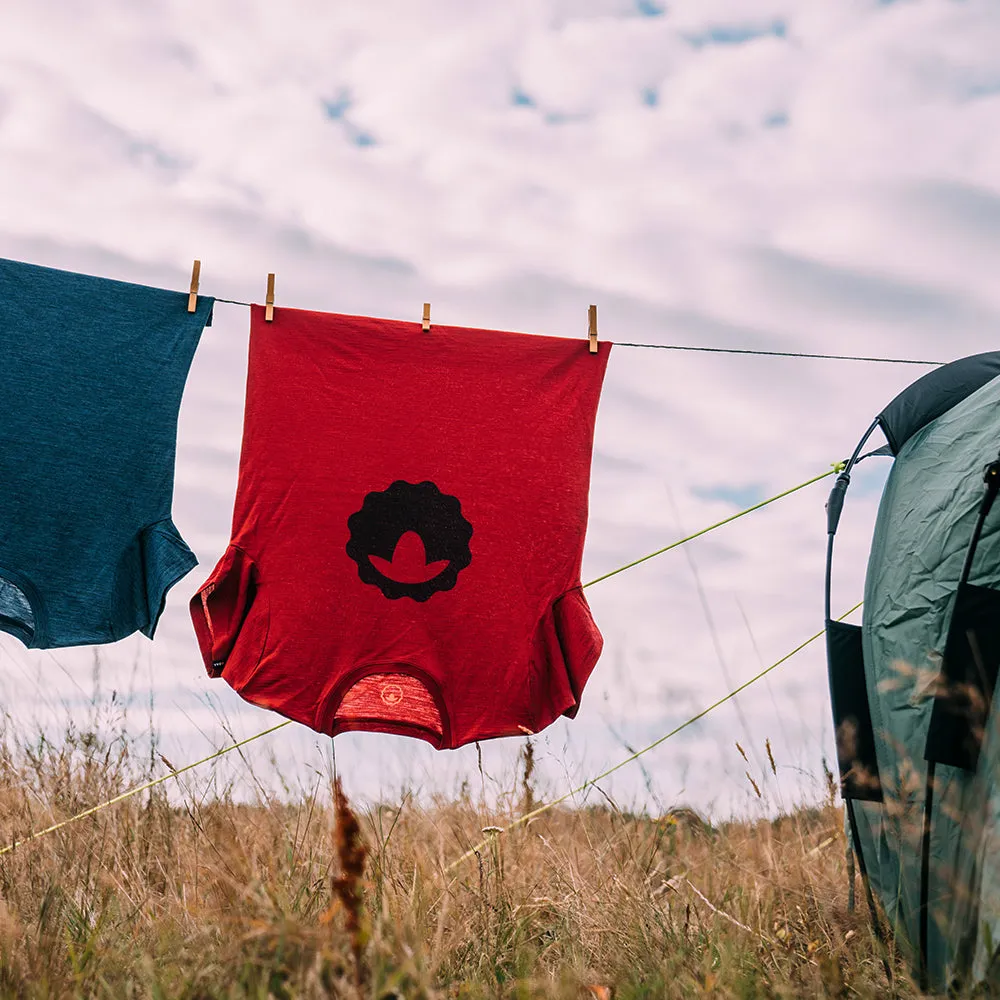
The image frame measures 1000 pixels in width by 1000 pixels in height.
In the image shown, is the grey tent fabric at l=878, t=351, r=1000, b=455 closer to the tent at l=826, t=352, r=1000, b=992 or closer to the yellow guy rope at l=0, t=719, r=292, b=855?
the tent at l=826, t=352, r=1000, b=992

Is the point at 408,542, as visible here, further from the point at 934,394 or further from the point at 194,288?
the point at 934,394

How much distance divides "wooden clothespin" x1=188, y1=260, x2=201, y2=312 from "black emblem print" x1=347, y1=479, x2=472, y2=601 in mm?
768

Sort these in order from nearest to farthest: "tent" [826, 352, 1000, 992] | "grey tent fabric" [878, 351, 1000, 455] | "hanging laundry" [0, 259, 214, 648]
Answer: "tent" [826, 352, 1000, 992], "grey tent fabric" [878, 351, 1000, 455], "hanging laundry" [0, 259, 214, 648]

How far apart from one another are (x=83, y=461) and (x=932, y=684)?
2.25 metres

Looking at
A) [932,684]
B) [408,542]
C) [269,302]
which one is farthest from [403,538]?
[932,684]

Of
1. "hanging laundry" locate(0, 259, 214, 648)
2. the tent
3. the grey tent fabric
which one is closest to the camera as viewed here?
the tent

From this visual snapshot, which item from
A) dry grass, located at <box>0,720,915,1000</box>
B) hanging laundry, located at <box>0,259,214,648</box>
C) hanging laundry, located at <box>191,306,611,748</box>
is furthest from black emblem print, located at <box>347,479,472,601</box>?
dry grass, located at <box>0,720,915,1000</box>

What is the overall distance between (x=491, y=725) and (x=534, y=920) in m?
0.63

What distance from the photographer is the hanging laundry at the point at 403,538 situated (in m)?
2.91

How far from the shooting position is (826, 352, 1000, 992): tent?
2.03m

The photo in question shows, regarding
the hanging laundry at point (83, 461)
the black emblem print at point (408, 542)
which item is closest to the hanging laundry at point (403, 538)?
the black emblem print at point (408, 542)

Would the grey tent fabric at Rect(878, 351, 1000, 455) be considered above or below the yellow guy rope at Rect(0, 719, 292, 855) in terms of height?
above

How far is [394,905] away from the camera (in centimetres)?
228

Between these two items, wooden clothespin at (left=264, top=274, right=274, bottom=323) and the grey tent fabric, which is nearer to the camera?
the grey tent fabric
